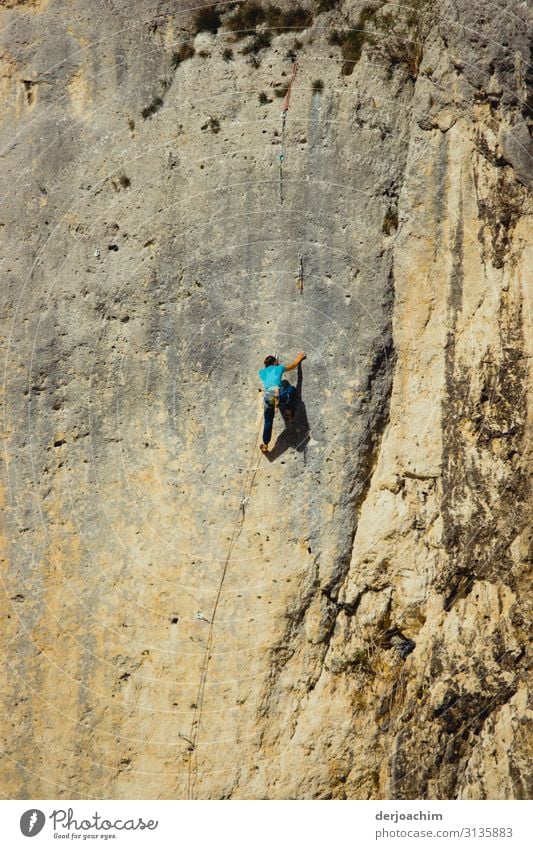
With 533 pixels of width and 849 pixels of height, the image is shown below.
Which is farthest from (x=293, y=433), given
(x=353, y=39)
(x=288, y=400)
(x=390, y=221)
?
(x=353, y=39)

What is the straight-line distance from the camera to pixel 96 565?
2014 centimetres

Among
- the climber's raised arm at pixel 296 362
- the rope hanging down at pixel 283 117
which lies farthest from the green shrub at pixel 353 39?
the climber's raised arm at pixel 296 362

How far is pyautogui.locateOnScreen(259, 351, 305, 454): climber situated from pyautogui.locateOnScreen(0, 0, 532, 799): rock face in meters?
0.23

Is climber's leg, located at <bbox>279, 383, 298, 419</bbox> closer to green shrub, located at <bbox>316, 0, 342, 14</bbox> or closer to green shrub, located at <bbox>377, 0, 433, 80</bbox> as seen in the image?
green shrub, located at <bbox>377, 0, 433, 80</bbox>

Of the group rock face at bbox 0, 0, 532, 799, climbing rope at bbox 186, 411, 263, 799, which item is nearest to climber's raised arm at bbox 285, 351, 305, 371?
rock face at bbox 0, 0, 532, 799

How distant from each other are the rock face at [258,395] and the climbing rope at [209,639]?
42 mm

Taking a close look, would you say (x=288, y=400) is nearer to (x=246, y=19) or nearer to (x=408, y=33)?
(x=408, y=33)

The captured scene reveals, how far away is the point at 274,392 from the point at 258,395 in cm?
80

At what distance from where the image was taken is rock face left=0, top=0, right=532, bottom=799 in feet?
62.4

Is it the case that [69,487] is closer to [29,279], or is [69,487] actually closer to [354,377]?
[29,279]

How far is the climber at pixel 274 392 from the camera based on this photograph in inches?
761

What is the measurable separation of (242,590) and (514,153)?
9.04m

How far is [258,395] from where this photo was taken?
2003 centimetres

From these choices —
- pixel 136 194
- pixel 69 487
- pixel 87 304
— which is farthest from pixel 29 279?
pixel 69 487
